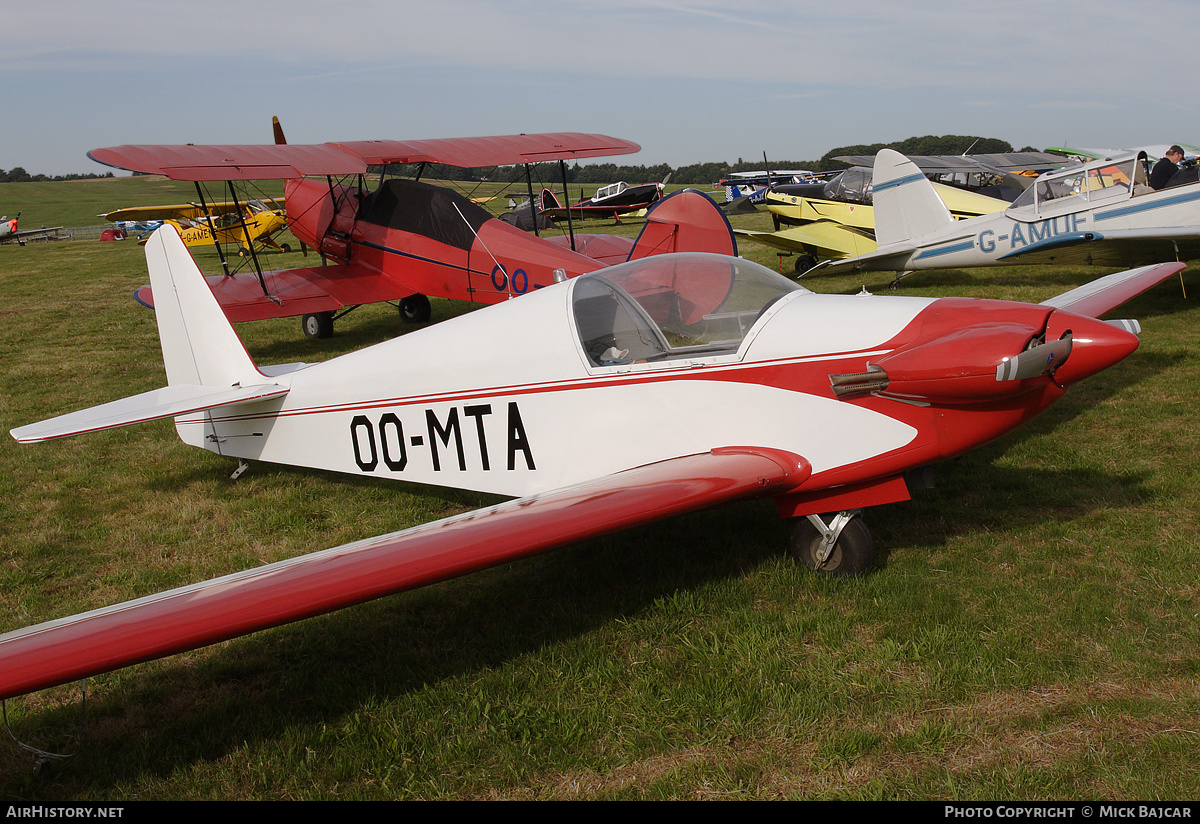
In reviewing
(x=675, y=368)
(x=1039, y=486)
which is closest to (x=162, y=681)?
(x=675, y=368)

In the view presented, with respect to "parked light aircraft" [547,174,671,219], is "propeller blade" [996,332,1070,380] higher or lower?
lower

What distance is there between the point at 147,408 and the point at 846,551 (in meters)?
4.54

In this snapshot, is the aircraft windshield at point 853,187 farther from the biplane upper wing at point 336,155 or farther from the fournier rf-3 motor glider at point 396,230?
the fournier rf-3 motor glider at point 396,230

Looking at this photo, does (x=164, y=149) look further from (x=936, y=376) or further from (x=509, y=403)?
(x=936, y=376)

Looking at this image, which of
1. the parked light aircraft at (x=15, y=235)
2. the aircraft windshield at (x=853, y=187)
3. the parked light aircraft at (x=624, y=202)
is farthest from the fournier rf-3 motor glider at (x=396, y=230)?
the parked light aircraft at (x=15, y=235)

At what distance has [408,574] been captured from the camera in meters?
2.86

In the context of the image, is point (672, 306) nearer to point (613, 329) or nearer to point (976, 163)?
point (613, 329)

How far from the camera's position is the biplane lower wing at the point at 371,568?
241cm

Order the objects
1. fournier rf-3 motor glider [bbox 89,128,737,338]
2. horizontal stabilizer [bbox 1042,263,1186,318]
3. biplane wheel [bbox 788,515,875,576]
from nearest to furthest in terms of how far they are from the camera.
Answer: biplane wheel [bbox 788,515,875,576] < horizontal stabilizer [bbox 1042,263,1186,318] < fournier rf-3 motor glider [bbox 89,128,737,338]

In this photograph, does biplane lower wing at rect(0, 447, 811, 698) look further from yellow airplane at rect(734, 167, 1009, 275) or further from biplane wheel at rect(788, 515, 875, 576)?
yellow airplane at rect(734, 167, 1009, 275)

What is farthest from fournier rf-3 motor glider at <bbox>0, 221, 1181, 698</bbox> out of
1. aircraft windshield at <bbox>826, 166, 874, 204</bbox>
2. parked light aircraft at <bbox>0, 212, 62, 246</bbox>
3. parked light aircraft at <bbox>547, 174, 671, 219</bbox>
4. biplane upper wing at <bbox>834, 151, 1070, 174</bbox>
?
parked light aircraft at <bbox>0, 212, 62, 246</bbox>

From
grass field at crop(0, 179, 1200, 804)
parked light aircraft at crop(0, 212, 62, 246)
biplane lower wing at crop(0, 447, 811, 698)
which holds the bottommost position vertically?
grass field at crop(0, 179, 1200, 804)

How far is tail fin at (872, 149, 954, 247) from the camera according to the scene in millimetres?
12531

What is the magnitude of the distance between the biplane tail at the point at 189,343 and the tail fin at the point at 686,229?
4700 mm
